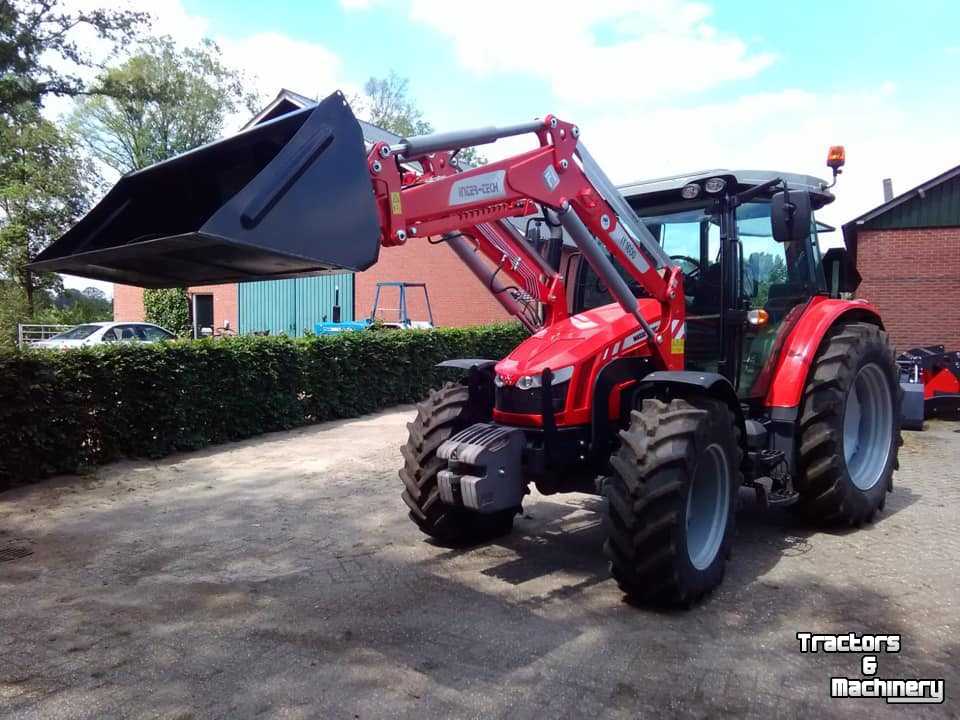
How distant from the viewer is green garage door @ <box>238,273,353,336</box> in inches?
953

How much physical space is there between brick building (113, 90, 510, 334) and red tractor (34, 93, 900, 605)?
16.2 m

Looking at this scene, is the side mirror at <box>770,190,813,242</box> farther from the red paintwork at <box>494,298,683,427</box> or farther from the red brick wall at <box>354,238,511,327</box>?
the red brick wall at <box>354,238,511,327</box>

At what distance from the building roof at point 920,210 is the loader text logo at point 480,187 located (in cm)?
1295

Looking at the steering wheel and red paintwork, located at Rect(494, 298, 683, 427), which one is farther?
the steering wheel

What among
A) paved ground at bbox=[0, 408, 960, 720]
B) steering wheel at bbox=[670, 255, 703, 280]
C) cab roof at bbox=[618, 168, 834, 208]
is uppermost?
cab roof at bbox=[618, 168, 834, 208]

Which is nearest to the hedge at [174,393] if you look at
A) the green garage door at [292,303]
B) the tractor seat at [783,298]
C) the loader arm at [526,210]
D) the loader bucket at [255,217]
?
the loader bucket at [255,217]

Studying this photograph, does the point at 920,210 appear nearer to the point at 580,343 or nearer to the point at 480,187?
the point at 580,343

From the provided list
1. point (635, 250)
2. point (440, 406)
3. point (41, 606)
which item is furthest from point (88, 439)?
point (635, 250)

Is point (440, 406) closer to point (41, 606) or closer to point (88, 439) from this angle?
point (41, 606)

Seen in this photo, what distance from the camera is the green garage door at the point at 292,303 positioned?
79.4ft

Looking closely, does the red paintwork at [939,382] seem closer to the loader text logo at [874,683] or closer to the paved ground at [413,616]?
the paved ground at [413,616]

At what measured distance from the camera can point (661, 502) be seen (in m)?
3.91

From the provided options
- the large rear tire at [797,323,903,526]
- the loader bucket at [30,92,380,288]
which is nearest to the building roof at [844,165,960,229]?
the large rear tire at [797,323,903,526]

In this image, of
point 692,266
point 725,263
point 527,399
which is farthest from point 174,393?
point 725,263
